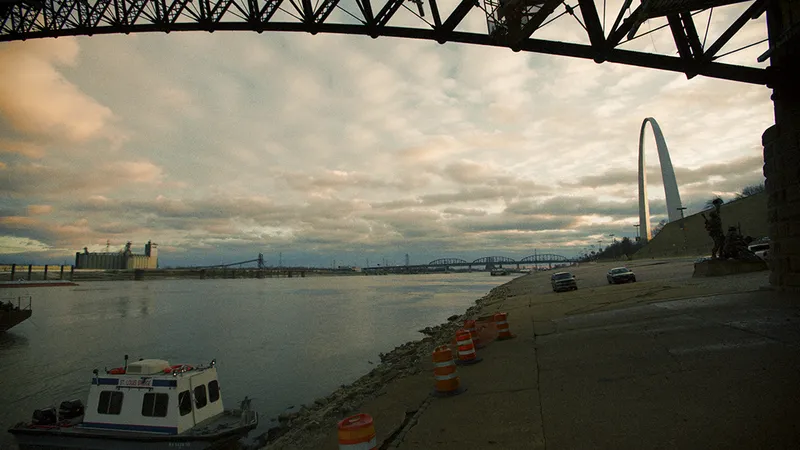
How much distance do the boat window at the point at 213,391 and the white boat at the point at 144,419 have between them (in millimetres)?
149

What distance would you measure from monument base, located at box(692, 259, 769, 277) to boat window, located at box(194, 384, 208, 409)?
75.6ft

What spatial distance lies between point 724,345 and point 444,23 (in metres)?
9.06

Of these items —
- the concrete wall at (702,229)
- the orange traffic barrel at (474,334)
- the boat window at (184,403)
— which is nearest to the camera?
the boat window at (184,403)

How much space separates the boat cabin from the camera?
11359 mm

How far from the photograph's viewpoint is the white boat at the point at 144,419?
11.2 meters

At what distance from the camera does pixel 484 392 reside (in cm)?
890

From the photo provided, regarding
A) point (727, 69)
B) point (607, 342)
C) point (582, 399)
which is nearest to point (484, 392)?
point (582, 399)

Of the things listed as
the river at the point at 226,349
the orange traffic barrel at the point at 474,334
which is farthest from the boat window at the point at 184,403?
the orange traffic barrel at the point at 474,334

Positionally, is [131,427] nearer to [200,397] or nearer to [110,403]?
[110,403]

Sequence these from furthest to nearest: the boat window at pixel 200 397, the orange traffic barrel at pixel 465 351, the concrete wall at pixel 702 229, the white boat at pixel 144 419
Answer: the concrete wall at pixel 702 229 → the boat window at pixel 200 397 → the orange traffic barrel at pixel 465 351 → the white boat at pixel 144 419

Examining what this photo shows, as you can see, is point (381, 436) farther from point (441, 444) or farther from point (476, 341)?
point (476, 341)

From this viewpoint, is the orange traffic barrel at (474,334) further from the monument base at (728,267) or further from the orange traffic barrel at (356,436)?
the monument base at (728,267)

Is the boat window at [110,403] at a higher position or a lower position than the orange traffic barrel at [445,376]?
lower

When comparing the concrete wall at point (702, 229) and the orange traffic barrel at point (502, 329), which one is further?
the concrete wall at point (702, 229)
